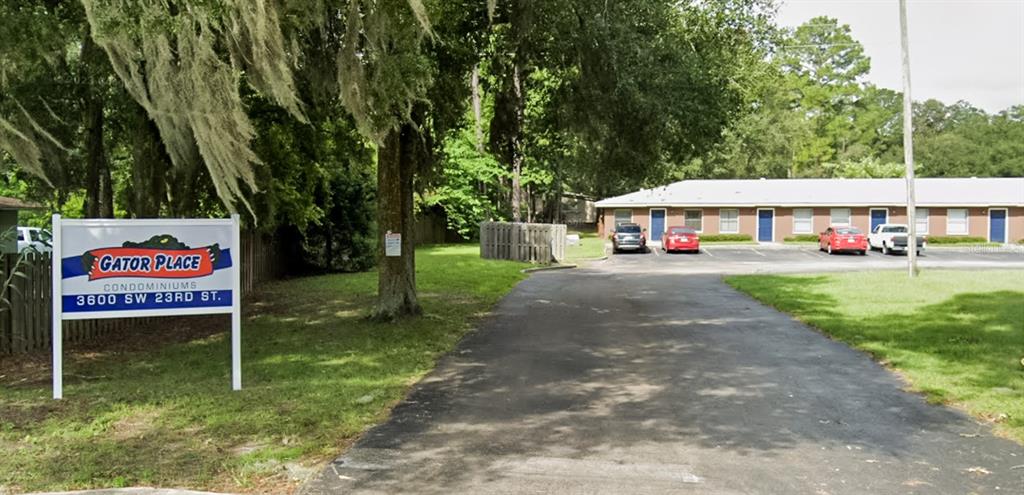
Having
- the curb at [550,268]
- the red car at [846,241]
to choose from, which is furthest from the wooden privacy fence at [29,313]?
the red car at [846,241]

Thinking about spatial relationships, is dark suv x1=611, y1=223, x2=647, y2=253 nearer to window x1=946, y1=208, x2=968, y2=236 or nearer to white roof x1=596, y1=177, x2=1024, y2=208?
white roof x1=596, y1=177, x2=1024, y2=208

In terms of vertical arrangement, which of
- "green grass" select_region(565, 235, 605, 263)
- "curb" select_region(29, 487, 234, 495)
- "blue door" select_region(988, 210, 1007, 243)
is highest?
"blue door" select_region(988, 210, 1007, 243)

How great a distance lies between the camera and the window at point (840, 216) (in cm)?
4700

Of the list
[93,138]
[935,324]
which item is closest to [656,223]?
[935,324]

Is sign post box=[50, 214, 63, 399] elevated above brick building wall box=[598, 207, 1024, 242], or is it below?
below

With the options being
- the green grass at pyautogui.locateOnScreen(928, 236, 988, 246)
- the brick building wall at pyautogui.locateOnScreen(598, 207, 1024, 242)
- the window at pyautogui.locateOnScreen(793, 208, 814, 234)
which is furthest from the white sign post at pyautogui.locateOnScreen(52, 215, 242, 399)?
the green grass at pyautogui.locateOnScreen(928, 236, 988, 246)

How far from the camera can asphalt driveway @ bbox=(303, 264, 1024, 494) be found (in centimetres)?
509

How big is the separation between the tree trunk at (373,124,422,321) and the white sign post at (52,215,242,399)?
4791mm

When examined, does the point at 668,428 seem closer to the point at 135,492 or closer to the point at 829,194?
the point at 135,492

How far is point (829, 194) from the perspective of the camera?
1903 inches

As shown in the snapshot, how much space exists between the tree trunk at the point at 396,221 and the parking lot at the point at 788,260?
15.2 m

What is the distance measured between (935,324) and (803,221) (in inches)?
1439

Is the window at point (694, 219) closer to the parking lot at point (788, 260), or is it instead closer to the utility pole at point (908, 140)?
the parking lot at point (788, 260)

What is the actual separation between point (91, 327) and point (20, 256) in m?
1.69
